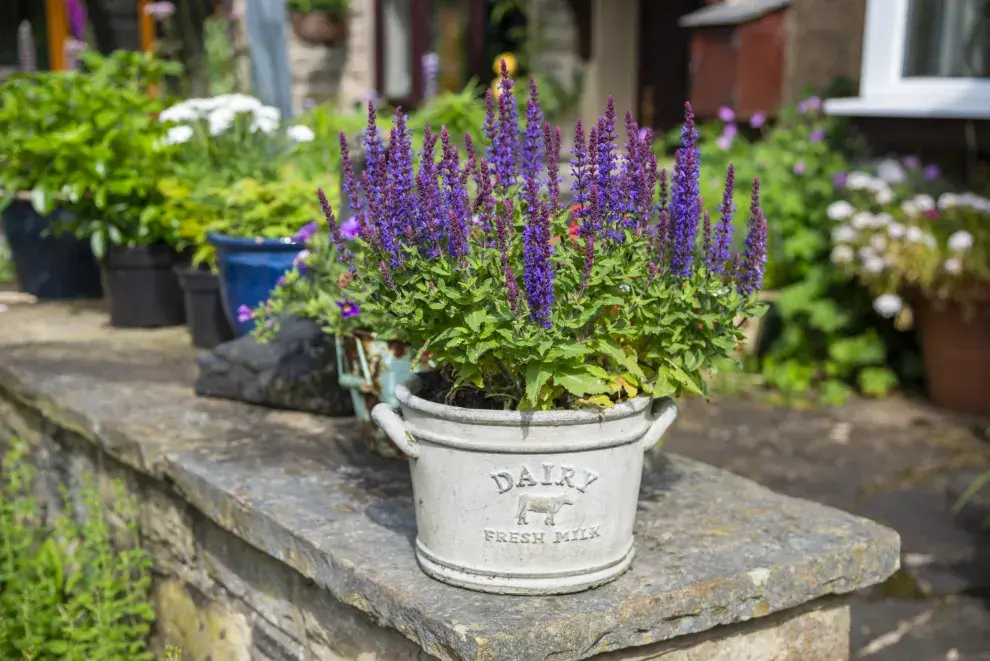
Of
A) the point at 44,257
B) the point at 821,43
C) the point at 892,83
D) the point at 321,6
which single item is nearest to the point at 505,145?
the point at 44,257

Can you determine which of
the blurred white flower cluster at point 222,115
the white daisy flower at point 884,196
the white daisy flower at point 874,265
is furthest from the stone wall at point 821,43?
the blurred white flower cluster at point 222,115

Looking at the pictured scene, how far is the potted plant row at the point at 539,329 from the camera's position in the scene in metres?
1.76

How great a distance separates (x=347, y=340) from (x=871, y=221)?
3214mm

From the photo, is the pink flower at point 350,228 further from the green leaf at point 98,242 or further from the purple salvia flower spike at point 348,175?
the green leaf at point 98,242

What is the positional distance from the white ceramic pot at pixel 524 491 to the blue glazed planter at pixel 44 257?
10.5 feet

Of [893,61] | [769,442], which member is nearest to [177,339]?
[769,442]

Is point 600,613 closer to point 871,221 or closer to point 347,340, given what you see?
point 347,340

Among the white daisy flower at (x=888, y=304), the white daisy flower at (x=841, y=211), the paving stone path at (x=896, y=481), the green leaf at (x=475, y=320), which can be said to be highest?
the green leaf at (x=475, y=320)

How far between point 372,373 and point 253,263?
859 mm

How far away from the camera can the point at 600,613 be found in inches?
69.8

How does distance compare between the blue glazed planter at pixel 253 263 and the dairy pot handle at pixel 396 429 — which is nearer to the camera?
the dairy pot handle at pixel 396 429

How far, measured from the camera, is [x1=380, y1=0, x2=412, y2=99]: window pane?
9.23 metres

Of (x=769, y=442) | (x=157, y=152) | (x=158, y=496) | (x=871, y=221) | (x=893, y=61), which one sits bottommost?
(x=769, y=442)


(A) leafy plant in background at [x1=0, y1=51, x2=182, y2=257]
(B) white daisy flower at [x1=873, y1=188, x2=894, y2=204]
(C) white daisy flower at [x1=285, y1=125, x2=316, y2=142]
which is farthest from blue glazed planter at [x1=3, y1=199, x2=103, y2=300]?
(B) white daisy flower at [x1=873, y1=188, x2=894, y2=204]
